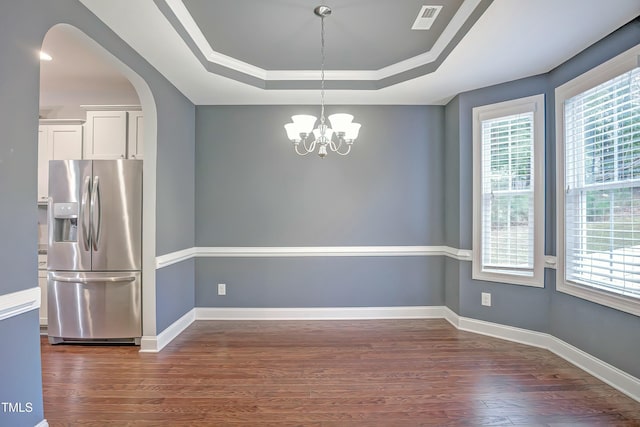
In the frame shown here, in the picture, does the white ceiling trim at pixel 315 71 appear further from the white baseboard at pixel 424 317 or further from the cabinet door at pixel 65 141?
the white baseboard at pixel 424 317

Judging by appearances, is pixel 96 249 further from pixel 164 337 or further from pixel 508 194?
pixel 508 194

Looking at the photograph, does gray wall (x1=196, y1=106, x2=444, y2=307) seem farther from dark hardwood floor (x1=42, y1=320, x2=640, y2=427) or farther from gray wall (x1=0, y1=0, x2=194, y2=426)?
gray wall (x1=0, y1=0, x2=194, y2=426)

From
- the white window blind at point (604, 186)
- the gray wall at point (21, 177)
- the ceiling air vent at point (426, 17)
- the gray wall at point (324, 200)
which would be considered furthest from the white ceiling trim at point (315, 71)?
the white window blind at point (604, 186)

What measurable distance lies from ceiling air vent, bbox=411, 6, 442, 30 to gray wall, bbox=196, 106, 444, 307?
1365mm

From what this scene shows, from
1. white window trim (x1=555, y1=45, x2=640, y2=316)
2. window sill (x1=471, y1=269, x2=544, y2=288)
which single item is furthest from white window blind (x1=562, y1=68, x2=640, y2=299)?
window sill (x1=471, y1=269, x2=544, y2=288)

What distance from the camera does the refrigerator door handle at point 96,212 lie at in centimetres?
310

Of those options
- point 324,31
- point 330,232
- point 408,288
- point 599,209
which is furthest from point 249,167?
point 599,209

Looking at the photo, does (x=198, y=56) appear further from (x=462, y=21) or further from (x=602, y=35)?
(x=602, y=35)

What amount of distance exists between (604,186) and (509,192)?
0.84 meters

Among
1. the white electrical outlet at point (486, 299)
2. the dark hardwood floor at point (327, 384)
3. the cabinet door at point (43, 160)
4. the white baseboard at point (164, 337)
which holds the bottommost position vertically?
the dark hardwood floor at point (327, 384)

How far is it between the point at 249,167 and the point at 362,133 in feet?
4.75

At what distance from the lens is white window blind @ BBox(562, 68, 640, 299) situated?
2.32 m

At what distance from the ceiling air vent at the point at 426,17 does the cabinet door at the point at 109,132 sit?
3.01 metres

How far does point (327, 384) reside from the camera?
2.49m
